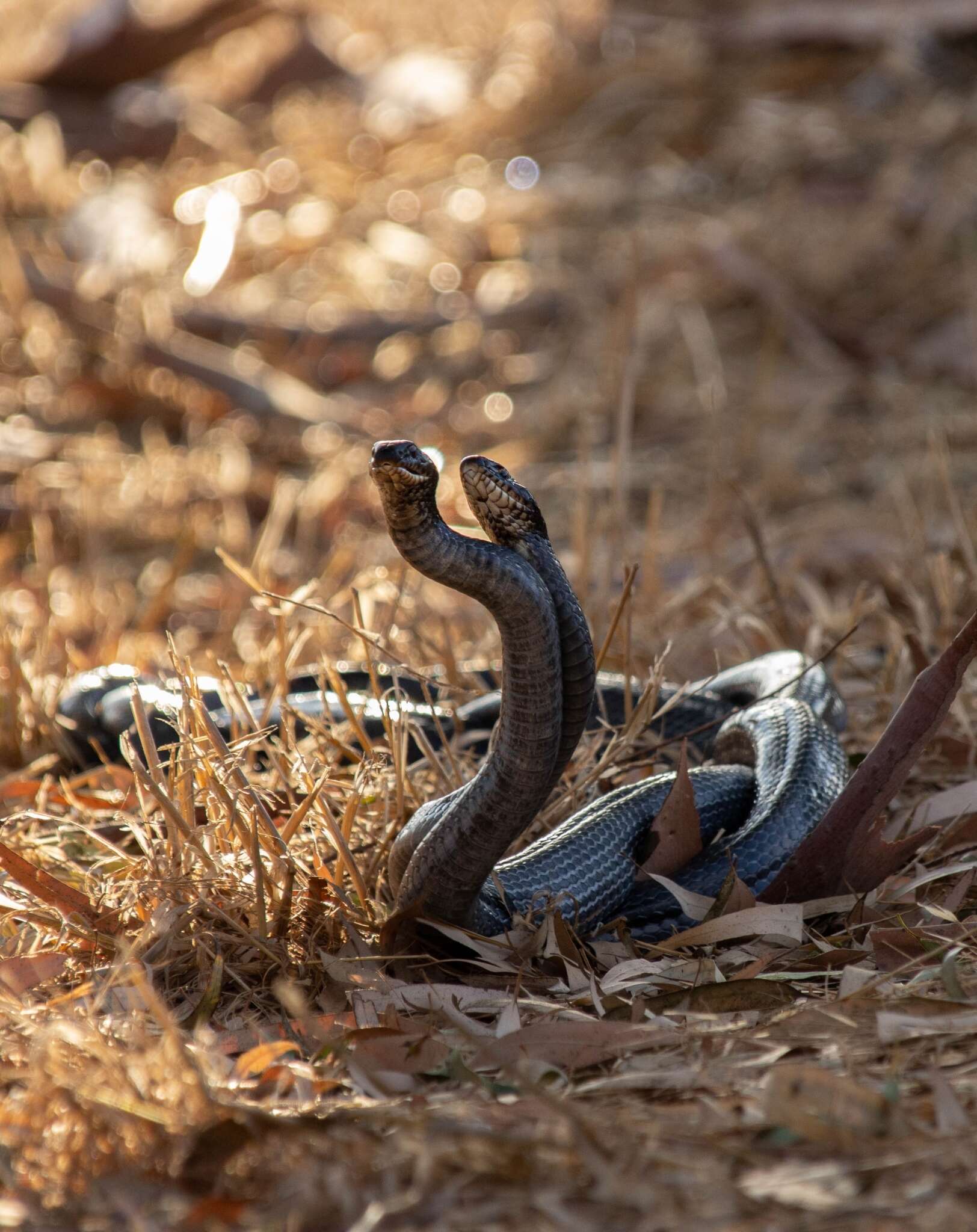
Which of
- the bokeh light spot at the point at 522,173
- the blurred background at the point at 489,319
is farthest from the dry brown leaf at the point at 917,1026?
the bokeh light spot at the point at 522,173

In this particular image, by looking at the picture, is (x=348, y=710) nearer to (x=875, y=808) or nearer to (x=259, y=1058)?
(x=259, y=1058)

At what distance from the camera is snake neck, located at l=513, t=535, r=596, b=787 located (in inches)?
77.6

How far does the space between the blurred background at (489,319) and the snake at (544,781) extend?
2.29 ft

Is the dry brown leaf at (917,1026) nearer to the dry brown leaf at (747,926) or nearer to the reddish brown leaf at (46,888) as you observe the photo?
the dry brown leaf at (747,926)

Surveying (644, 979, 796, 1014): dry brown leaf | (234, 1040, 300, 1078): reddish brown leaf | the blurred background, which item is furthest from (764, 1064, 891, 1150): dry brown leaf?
the blurred background

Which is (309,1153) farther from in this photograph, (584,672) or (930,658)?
(930,658)

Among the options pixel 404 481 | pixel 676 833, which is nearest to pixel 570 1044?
pixel 676 833

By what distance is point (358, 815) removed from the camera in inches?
108

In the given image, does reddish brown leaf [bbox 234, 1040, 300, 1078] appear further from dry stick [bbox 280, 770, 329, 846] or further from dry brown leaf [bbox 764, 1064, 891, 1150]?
dry brown leaf [bbox 764, 1064, 891, 1150]

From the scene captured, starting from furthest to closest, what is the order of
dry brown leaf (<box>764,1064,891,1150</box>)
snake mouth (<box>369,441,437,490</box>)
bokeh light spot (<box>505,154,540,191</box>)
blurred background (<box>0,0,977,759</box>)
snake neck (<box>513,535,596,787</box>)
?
bokeh light spot (<box>505,154,540,191</box>), blurred background (<box>0,0,977,759</box>), snake neck (<box>513,535,596,787</box>), snake mouth (<box>369,441,437,490</box>), dry brown leaf (<box>764,1064,891,1150</box>)

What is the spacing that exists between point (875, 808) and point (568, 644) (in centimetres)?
77

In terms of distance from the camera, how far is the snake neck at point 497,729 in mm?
1856

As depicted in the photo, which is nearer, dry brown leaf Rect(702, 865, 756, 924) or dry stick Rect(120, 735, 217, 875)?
dry stick Rect(120, 735, 217, 875)

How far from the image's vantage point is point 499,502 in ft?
6.38
